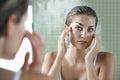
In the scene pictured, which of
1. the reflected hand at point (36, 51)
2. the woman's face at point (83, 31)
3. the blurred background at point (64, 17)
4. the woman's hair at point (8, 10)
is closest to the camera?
the woman's hair at point (8, 10)

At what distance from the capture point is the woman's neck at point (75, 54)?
1.19 metres

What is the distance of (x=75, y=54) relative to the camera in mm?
1219

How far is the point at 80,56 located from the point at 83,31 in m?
0.16

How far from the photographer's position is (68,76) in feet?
4.09

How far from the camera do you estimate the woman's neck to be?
1189 millimetres

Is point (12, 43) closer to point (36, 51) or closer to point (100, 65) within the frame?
point (36, 51)

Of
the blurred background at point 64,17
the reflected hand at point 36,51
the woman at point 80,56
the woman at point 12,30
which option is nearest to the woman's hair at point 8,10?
the woman at point 12,30

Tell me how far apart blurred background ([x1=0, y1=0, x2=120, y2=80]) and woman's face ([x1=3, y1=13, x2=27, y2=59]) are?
4.48 ft

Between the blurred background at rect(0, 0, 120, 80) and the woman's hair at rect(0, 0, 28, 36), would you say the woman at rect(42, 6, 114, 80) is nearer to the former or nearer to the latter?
the blurred background at rect(0, 0, 120, 80)

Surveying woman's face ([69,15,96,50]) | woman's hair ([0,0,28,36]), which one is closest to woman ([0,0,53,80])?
woman's hair ([0,0,28,36])

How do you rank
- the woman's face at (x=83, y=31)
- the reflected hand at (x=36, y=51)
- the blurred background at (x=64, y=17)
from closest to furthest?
the reflected hand at (x=36, y=51) < the woman's face at (x=83, y=31) < the blurred background at (x=64, y=17)

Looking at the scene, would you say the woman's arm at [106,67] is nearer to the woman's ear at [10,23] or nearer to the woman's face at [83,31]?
the woman's face at [83,31]

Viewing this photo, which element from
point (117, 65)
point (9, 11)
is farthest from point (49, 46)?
point (9, 11)

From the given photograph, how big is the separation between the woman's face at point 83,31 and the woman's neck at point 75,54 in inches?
1.9
